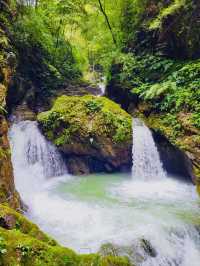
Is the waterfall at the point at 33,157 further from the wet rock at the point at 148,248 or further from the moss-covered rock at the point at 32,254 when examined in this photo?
the moss-covered rock at the point at 32,254

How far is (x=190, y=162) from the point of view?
8984 millimetres

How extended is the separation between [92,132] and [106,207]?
425 cm

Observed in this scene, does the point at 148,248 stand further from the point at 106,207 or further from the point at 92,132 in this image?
the point at 92,132

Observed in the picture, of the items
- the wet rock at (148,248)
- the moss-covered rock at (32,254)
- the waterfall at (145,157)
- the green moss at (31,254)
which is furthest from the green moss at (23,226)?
the waterfall at (145,157)

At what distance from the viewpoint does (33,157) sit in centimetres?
1118

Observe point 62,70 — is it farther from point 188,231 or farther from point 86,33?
point 188,231

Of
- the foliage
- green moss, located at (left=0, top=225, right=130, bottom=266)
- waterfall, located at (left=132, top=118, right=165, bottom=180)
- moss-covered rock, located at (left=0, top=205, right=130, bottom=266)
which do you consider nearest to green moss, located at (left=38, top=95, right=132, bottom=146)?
waterfall, located at (left=132, top=118, right=165, bottom=180)

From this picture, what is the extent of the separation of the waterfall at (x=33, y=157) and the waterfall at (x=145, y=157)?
10.4 ft

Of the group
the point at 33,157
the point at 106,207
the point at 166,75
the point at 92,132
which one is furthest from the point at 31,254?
the point at 166,75

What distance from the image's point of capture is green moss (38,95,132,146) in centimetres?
1101

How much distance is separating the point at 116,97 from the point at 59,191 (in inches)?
284

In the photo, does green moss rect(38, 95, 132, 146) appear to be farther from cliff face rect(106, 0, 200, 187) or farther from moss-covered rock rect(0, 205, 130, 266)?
moss-covered rock rect(0, 205, 130, 266)

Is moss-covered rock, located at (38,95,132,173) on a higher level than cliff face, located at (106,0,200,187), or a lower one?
lower

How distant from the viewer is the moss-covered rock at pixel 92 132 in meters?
11.0
